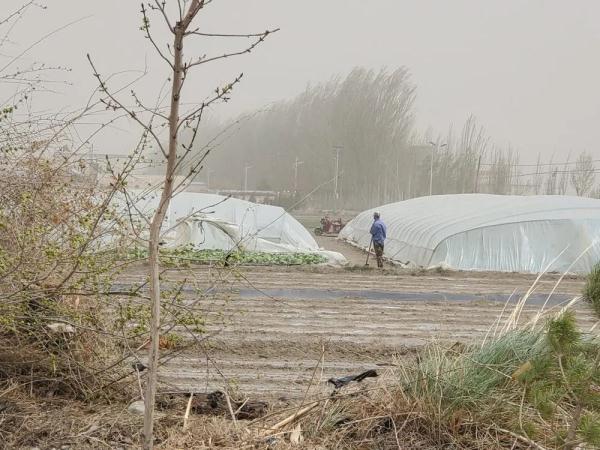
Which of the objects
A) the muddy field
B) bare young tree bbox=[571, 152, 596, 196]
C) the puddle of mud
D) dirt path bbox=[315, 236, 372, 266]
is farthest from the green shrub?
bare young tree bbox=[571, 152, 596, 196]

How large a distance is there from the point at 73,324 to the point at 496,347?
2790 mm

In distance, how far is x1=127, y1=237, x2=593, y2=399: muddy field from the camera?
6.56 metres

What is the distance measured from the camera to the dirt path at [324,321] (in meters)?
6.66

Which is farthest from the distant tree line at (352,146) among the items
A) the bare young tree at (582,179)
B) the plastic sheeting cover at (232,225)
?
the plastic sheeting cover at (232,225)

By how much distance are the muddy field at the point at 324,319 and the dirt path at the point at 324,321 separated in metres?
0.01

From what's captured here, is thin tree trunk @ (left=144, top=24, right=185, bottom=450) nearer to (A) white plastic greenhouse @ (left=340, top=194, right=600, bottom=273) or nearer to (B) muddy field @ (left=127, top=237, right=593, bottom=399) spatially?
(B) muddy field @ (left=127, top=237, right=593, bottom=399)

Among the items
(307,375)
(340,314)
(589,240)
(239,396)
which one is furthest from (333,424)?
(589,240)

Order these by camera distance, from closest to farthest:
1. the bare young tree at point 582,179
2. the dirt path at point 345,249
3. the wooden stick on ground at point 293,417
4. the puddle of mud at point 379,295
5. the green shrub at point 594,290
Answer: the green shrub at point 594,290
the wooden stick on ground at point 293,417
the puddle of mud at point 379,295
the dirt path at point 345,249
the bare young tree at point 582,179

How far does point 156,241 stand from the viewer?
3244 mm

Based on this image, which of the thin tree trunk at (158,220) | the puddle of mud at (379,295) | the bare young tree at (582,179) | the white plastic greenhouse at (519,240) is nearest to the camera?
the thin tree trunk at (158,220)

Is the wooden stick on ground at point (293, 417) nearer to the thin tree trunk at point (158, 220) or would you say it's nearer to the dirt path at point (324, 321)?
the dirt path at point (324, 321)

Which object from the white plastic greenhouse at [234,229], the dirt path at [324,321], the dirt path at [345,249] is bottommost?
the dirt path at [324,321]

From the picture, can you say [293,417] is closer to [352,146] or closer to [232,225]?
[232,225]

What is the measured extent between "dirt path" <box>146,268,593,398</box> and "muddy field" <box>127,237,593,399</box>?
13 millimetres
